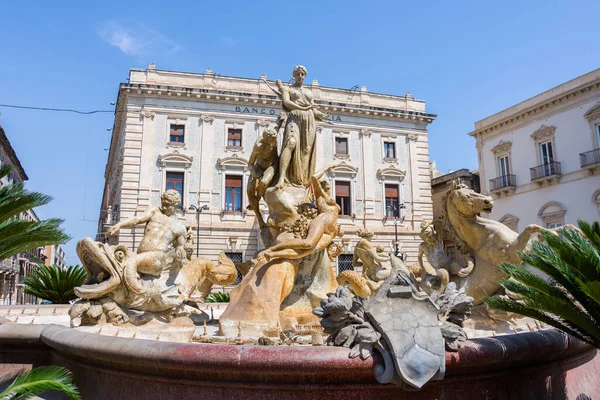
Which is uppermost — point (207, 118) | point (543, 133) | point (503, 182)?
point (207, 118)

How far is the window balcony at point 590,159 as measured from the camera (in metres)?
26.1

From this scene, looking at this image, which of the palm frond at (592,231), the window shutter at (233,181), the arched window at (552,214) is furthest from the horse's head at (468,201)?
the arched window at (552,214)

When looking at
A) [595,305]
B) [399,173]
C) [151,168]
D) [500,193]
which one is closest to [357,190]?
[399,173]

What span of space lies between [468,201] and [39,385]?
4646mm

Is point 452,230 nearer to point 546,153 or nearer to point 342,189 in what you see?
point 342,189

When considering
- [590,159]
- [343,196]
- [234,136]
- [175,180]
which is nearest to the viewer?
[590,159]

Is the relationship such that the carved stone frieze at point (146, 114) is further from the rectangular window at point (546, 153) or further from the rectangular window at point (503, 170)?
the rectangular window at point (546, 153)

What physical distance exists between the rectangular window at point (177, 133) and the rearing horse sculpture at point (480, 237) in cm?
2508

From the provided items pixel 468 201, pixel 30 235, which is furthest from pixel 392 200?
pixel 30 235

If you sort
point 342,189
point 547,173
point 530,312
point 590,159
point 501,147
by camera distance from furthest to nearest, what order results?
point 501,147 < point 342,189 < point 547,173 < point 590,159 < point 530,312

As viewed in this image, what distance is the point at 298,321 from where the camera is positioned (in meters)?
5.86

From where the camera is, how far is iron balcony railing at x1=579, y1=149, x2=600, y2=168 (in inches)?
1035

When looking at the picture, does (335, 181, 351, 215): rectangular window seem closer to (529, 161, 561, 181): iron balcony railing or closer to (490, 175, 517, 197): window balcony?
(490, 175, 517, 197): window balcony

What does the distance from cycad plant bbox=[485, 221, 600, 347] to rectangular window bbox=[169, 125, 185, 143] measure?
2693cm
